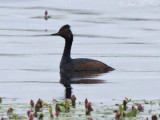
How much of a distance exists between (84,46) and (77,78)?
643cm

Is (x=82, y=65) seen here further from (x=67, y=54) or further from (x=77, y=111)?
(x=77, y=111)

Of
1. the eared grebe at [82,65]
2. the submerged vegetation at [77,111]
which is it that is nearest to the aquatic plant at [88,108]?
the submerged vegetation at [77,111]

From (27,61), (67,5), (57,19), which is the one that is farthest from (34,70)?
(67,5)

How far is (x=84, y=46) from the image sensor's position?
79.7 ft

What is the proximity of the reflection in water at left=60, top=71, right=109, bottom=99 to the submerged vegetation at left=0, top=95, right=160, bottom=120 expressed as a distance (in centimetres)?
319

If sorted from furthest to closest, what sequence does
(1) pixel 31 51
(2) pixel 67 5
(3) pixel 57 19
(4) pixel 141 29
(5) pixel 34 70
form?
1. (2) pixel 67 5
2. (3) pixel 57 19
3. (4) pixel 141 29
4. (1) pixel 31 51
5. (5) pixel 34 70

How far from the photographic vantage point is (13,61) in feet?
67.1

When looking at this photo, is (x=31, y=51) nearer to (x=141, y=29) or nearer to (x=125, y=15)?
(x=141, y=29)

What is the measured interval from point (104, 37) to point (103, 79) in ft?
30.8

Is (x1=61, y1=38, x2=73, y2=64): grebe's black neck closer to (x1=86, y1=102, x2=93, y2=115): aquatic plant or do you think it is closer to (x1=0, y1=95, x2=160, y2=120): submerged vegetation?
(x1=0, y1=95, x2=160, y2=120): submerged vegetation

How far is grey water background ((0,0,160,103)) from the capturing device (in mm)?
15508

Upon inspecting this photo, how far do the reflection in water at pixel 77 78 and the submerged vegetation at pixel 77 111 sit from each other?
3.19 metres

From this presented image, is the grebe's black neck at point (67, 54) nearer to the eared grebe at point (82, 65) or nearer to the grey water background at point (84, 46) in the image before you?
the eared grebe at point (82, 65)

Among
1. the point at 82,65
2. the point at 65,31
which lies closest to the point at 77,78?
the point at 82,65
